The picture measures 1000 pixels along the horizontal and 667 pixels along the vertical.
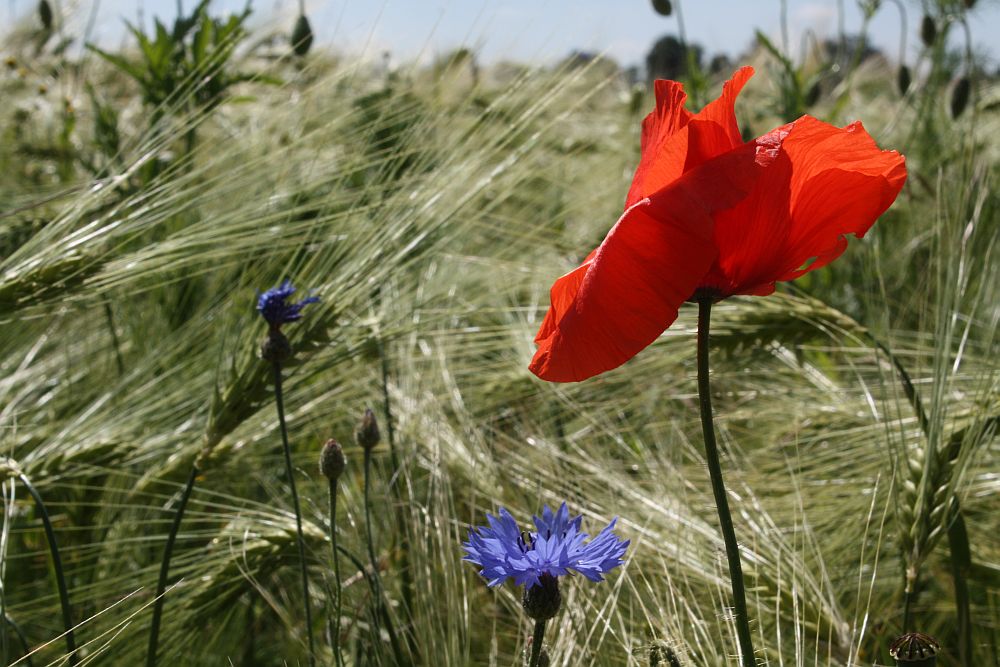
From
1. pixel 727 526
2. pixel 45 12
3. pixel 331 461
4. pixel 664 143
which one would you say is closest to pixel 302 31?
pixel 45 12

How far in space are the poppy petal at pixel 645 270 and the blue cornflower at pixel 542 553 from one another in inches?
3.8

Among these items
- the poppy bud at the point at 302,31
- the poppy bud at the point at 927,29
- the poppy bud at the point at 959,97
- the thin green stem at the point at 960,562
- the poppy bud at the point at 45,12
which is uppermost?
the poppy bud at the point at 45,12

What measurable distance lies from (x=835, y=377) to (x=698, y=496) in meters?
0.50

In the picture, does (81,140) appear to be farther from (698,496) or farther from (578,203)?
(698,496)

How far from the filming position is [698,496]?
1048mm

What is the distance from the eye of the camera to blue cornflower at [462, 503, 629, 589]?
0.55 m

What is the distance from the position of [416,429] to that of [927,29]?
1659 mm

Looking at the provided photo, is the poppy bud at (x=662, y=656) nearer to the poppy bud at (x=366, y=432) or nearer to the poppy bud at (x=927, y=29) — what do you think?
the poppy bud at (x=366, y=432)

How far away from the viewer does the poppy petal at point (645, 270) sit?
0.51m

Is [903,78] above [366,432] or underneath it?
above

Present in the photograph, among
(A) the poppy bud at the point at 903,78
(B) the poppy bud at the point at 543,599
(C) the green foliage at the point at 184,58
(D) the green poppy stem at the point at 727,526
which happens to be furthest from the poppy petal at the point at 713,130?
(A) the poppy bud at the point at 903,78

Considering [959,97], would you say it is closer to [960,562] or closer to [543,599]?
[960,562]

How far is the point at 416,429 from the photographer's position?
118 cm

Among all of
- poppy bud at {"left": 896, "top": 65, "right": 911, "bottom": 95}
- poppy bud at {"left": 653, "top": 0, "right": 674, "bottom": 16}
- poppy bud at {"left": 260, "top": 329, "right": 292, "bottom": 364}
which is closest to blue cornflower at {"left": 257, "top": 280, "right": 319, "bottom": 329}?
poppy bud at {"left": 260, "top": 329, "right": 292, "bottom": 364}
